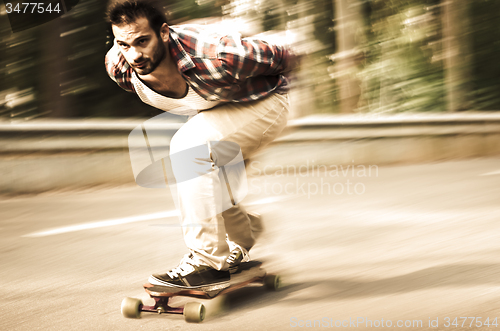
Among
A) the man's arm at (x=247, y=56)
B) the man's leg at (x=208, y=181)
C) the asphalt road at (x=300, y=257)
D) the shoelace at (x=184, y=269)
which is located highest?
the man's arm at (x=247, y=56)

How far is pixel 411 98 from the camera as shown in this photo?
10094 mm

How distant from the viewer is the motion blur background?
7.27 m

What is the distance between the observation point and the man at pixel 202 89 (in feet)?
7.93

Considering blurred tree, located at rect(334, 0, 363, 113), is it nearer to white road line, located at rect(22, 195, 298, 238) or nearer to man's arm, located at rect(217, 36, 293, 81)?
white road line, located at rect(22, 195, 298, 238)

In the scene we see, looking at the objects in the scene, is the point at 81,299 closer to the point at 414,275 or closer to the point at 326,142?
the point at 414,275

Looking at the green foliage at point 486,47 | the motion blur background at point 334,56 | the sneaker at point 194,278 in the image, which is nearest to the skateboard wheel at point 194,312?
the sneaker at point 194,278

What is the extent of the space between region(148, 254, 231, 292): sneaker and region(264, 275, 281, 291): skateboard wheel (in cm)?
34

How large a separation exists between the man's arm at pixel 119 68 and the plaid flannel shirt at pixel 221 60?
310 millimetres

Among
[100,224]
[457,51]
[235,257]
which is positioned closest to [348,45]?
[457,51]

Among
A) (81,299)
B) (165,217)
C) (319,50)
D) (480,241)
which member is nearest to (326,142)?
(319,50)

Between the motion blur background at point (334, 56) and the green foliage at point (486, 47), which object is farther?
the green foliage at point (486, 47)

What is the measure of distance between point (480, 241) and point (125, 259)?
→ 2.27 m

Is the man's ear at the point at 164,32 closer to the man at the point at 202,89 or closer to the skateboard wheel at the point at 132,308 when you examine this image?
the man at the point at 202,89

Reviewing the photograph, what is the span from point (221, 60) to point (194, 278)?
99cm
